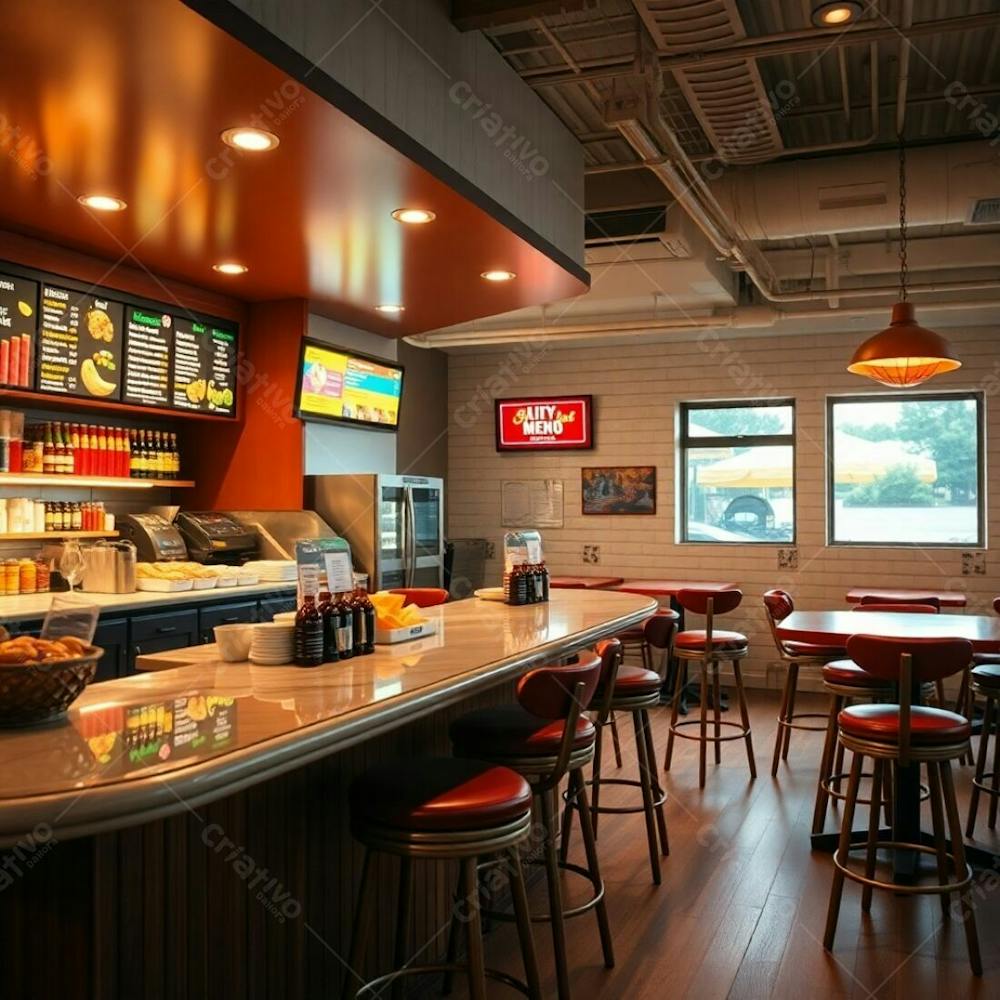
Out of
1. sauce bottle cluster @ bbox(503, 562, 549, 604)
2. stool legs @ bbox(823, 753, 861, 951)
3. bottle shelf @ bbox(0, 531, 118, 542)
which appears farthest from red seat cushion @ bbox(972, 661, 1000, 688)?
bottle shelf @ bbox(0, 531, 118, 542)

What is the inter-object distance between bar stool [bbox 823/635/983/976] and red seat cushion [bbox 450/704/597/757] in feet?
3.48

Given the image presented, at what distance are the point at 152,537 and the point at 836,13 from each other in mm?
3971

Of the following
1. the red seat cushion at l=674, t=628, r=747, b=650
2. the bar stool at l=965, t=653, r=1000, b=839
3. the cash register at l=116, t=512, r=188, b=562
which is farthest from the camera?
the red seat cushion at l=674, t=628, r=747, b=650

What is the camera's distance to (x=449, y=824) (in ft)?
7.02

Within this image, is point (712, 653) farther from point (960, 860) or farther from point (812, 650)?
point (960, 860)

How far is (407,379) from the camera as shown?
28.5ft

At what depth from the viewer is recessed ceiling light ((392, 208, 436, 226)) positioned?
411 centimetres

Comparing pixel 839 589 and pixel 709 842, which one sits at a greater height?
pixel 839 589

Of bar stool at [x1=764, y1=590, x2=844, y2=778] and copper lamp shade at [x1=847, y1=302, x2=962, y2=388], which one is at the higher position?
copper lamp shade at [x1=847, y1=302, x2=962, y2=388]

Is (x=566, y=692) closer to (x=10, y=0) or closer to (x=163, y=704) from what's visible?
(x=163, y=704)

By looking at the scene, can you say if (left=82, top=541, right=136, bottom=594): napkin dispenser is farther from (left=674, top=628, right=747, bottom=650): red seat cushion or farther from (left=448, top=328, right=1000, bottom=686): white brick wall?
(left=448, top=328, right=1000, bottom=686): white brick wall

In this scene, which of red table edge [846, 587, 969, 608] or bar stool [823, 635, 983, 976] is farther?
red table edge [846, 587, 969, 608]

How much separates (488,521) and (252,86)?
Result: 6.56 meters

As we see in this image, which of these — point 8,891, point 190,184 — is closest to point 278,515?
point 190,184
